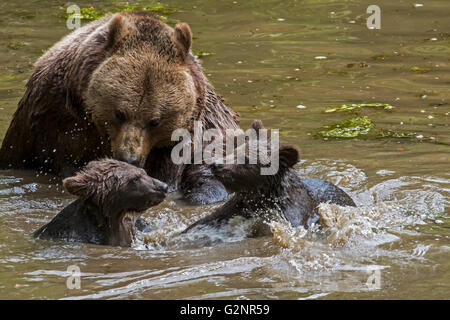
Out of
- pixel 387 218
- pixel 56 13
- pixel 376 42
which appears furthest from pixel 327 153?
pixel 56 13

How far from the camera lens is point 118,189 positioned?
7617mm

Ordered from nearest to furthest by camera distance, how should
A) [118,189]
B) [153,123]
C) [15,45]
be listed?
[118,189] < [153,123] < [15,45]

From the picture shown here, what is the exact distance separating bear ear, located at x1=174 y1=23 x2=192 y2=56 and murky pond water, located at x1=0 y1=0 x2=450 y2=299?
1679mm

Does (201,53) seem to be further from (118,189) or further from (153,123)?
(118,189)

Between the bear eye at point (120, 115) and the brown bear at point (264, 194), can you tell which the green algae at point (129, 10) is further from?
the brown bear at point (264, 194)

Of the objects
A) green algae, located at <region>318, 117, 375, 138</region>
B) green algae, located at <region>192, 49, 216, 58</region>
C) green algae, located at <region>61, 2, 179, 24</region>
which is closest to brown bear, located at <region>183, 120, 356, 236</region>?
green algae, located at <region>318, 117, 375, 138</region>

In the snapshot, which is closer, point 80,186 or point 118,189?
point 80,186

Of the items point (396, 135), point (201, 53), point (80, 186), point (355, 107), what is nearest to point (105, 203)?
point (80, 186)

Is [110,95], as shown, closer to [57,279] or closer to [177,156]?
[177,156]

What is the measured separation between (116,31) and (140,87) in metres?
0.66

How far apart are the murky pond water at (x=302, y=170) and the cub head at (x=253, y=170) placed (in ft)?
1.37

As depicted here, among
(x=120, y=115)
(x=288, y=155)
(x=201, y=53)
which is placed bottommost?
(x=288, y=155)

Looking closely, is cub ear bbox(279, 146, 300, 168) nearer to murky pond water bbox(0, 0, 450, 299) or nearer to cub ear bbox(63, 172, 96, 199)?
murky pond water bbox(0, 0, 450, 299)

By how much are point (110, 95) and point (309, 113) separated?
4253mm
